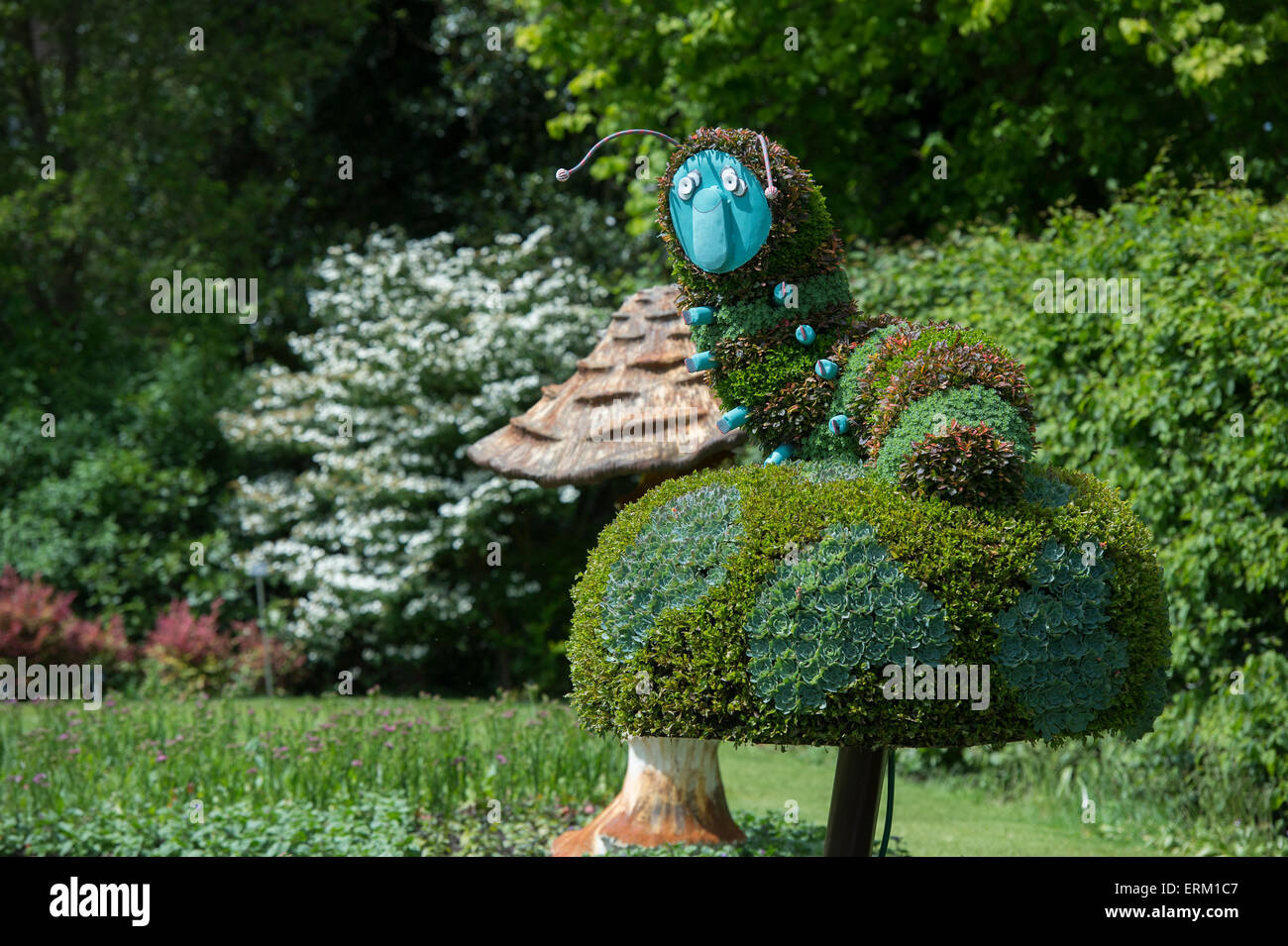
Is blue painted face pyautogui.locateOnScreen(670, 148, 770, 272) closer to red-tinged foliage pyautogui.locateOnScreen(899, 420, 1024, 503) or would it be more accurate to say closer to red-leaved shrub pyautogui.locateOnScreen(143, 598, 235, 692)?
red-tinged foliage pyautogui.locateOnScreen(899, 420, 1024, 503)

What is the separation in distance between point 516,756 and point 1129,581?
4.43m

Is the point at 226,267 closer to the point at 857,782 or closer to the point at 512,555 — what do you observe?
the point at 512,555

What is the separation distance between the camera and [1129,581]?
12.1 ft

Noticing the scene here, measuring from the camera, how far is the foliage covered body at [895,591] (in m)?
3.51

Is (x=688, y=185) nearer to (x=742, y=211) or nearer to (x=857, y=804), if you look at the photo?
(x=742, y=211)

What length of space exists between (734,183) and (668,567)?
1.34 m

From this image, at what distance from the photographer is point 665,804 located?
610 cm
